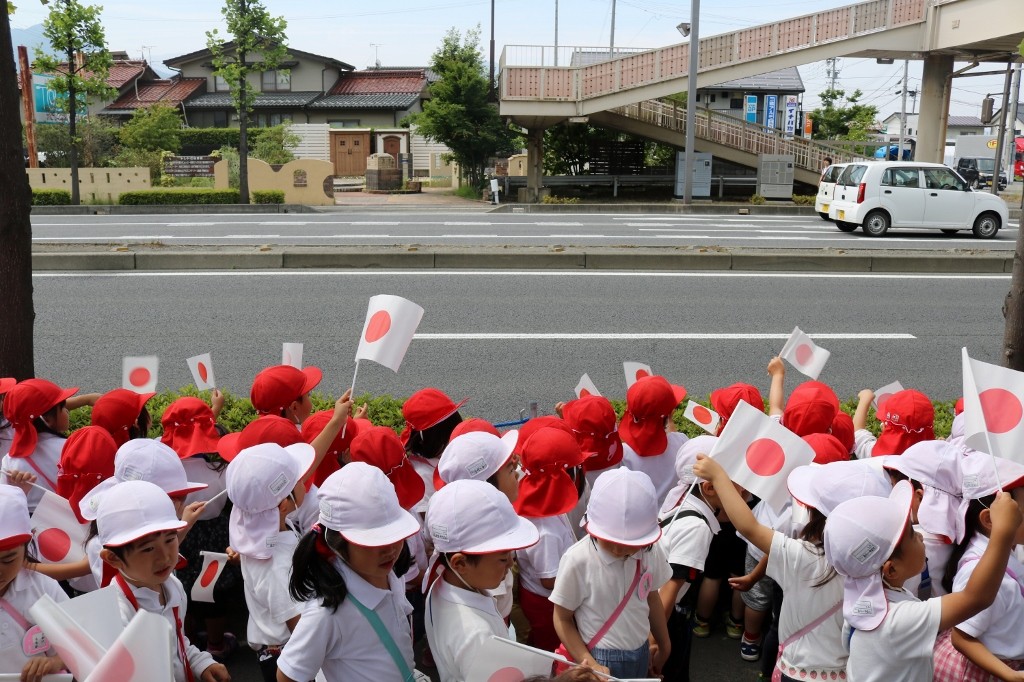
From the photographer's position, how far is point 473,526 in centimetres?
239

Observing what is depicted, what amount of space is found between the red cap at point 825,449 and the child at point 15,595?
262cm

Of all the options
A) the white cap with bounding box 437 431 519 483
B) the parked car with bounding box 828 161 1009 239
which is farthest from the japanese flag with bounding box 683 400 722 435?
the parked car with bounding box 828 161 1009 239

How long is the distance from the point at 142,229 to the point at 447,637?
17.4 metres

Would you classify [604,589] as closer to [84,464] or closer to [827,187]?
[84,464]

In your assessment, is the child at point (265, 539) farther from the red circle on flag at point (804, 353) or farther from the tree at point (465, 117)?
the tree at point (465, 117)

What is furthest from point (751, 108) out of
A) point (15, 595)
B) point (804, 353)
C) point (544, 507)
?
point (15, 595)

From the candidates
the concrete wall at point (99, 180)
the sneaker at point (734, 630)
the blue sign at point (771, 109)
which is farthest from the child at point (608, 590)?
the blue sign at point (771, 109)

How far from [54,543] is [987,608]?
3108 millimetres

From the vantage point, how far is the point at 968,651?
2566mm

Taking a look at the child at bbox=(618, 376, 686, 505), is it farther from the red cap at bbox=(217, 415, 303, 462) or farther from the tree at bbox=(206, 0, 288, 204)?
the tree at bbox=(206, 0, 288, 204)

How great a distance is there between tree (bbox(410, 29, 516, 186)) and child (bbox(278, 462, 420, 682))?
29.9 meters

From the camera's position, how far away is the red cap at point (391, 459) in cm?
320

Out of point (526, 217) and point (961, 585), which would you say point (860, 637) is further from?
point (526, 217)

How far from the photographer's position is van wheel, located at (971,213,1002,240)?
57.7 feet
